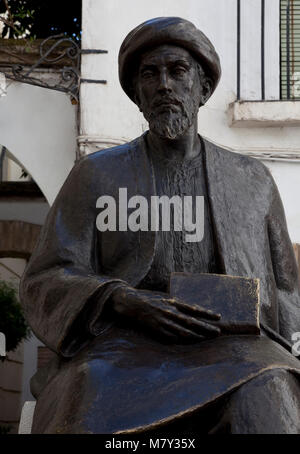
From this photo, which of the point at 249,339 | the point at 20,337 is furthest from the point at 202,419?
the point at 20,337

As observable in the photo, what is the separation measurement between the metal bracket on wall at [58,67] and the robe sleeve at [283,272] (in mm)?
4782

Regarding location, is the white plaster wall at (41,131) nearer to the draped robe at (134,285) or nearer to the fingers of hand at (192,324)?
the draped robe at (134,285)

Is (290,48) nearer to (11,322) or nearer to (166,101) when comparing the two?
(11,322)

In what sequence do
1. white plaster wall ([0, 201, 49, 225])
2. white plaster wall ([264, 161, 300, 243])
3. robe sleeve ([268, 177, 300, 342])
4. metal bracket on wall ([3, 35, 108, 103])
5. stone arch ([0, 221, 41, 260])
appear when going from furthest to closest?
white plaster wall ([0, 201, 49, 225]) < stone arch ([0, 221, 41, 260]) < metal bracket on wall ([3, 35, 108, 103]) < white plaster wall ([264, 161, 300, 243]) < robe sleeve ([268, 177, 300, 342])

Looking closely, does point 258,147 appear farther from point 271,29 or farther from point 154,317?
point 154,317

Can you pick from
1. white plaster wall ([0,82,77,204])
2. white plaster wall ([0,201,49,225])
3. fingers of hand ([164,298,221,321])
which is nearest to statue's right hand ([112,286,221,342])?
fingers of hand ([164,298,221,321])

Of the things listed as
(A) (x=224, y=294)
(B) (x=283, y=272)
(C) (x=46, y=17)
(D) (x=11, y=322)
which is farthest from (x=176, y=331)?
(C) (x=46, y=17)

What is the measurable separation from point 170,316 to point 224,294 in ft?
0.56

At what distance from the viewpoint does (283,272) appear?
12.0 feet

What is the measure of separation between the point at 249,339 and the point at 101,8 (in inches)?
212

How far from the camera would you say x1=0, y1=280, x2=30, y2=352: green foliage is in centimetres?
977

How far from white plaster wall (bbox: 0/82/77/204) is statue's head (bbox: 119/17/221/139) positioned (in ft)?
16.2

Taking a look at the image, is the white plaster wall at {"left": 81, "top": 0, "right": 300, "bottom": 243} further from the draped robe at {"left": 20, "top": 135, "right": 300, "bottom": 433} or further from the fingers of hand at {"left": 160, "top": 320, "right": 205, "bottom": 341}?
the fingers of hand at {"left": 160, "top": 320, "right": 205, "bottom": 341}

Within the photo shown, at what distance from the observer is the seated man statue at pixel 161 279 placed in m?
2.89
